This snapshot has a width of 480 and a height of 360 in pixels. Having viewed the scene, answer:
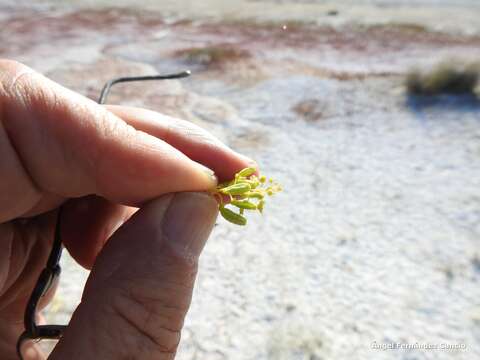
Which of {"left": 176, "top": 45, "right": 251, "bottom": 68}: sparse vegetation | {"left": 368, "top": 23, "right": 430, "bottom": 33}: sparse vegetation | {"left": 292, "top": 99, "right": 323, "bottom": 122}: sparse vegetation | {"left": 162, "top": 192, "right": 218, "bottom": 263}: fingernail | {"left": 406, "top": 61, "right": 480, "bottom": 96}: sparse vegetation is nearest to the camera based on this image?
{"left": 162, "top": 192, "right": 218, "bottom": 263}: fingernail

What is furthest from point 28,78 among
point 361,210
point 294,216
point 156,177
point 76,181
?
point 361,210

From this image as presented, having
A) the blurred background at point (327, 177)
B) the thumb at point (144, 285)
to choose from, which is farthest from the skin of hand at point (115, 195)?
the blurred background at point (327, 177)

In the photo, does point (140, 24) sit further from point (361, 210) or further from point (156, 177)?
point (156, 177)

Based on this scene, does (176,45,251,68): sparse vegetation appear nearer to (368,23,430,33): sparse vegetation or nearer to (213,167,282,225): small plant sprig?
(368,23,430,33): sparse vegetation

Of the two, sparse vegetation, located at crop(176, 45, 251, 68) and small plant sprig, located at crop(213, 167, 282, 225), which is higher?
small plant sprig, located at crop(213, 167, 282, 225)

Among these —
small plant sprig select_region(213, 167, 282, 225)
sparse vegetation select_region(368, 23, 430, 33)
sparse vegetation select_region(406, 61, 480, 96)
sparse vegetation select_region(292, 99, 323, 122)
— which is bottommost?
sparse vegetation select_region(368, 23, 430, 33)

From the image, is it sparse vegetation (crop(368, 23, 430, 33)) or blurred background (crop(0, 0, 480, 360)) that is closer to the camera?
blurred background (crop(0, 0, 480, 360))

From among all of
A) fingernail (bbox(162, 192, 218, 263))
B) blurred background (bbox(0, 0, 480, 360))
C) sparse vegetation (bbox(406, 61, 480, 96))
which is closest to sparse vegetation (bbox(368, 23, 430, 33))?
blurred background (bbox(0, 0, 480, 360))
